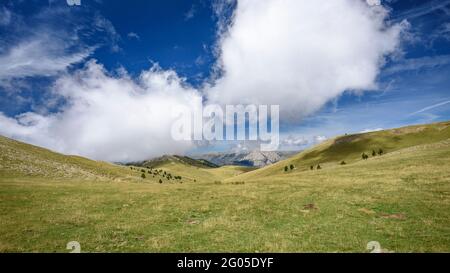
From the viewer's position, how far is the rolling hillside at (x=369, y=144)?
122938 mm

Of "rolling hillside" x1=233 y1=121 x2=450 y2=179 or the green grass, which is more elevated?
"rolling hillside" x1=233 y1=121 x2=450 y2=179

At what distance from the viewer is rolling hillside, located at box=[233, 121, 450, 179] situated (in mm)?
122938

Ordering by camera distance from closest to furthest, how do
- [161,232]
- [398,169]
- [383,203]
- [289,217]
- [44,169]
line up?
[161,232] < [289,217] < [383,203] < [398,169] < [44,169]

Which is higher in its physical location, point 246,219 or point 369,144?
point 369,144

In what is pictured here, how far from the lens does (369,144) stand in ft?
454

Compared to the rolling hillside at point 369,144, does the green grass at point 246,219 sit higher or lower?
lower

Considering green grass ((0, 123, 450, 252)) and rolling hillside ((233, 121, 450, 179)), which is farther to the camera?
rolling hillside ((233, 121, 450, 179))

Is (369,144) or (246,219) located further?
(369,144)

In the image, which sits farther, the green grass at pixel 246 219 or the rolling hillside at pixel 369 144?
the rolling hillside at pixel 369 144
